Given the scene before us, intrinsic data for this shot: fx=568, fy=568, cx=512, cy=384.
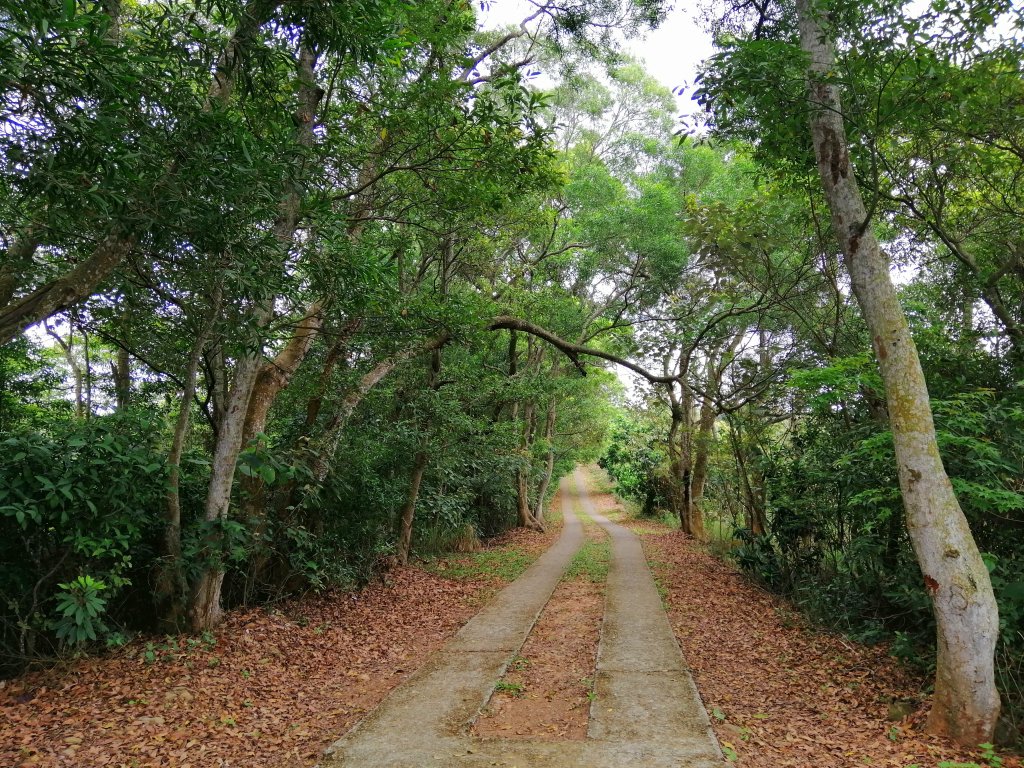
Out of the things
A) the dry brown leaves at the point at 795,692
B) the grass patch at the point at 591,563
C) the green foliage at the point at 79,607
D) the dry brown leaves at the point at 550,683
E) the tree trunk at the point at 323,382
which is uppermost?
the tree trunk at the point at 323,382

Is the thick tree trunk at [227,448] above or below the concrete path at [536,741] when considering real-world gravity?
above

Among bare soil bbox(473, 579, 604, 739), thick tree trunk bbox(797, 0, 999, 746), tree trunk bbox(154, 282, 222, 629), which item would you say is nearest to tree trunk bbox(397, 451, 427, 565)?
bare soil bbox(473, 579, 604, 739)

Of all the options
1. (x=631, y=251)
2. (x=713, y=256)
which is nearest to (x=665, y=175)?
(x=631, y=251)

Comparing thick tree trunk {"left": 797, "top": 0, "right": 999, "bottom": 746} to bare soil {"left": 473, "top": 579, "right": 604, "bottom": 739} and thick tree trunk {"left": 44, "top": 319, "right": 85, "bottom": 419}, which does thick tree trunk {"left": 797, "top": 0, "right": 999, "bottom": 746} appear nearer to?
bare soil {"left": 473, "top": 579, "right": 604, "bottom": 739}

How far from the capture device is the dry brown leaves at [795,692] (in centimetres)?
408

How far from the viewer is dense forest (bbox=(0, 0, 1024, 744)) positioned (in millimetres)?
4125

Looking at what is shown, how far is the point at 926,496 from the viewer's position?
14.1ft

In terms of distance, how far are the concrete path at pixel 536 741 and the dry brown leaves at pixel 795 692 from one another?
29cm

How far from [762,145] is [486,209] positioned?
11.4 ft

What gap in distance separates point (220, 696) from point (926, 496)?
5933 mm

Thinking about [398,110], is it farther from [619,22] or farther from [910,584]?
[910,584]

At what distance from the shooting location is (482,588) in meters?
10.2

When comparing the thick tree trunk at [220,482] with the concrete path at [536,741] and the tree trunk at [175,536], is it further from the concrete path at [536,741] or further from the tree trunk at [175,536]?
the concrete path at [536,741]

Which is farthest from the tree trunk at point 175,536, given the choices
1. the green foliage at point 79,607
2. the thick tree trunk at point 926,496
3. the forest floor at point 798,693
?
the thick tree trunk at point 926,496
